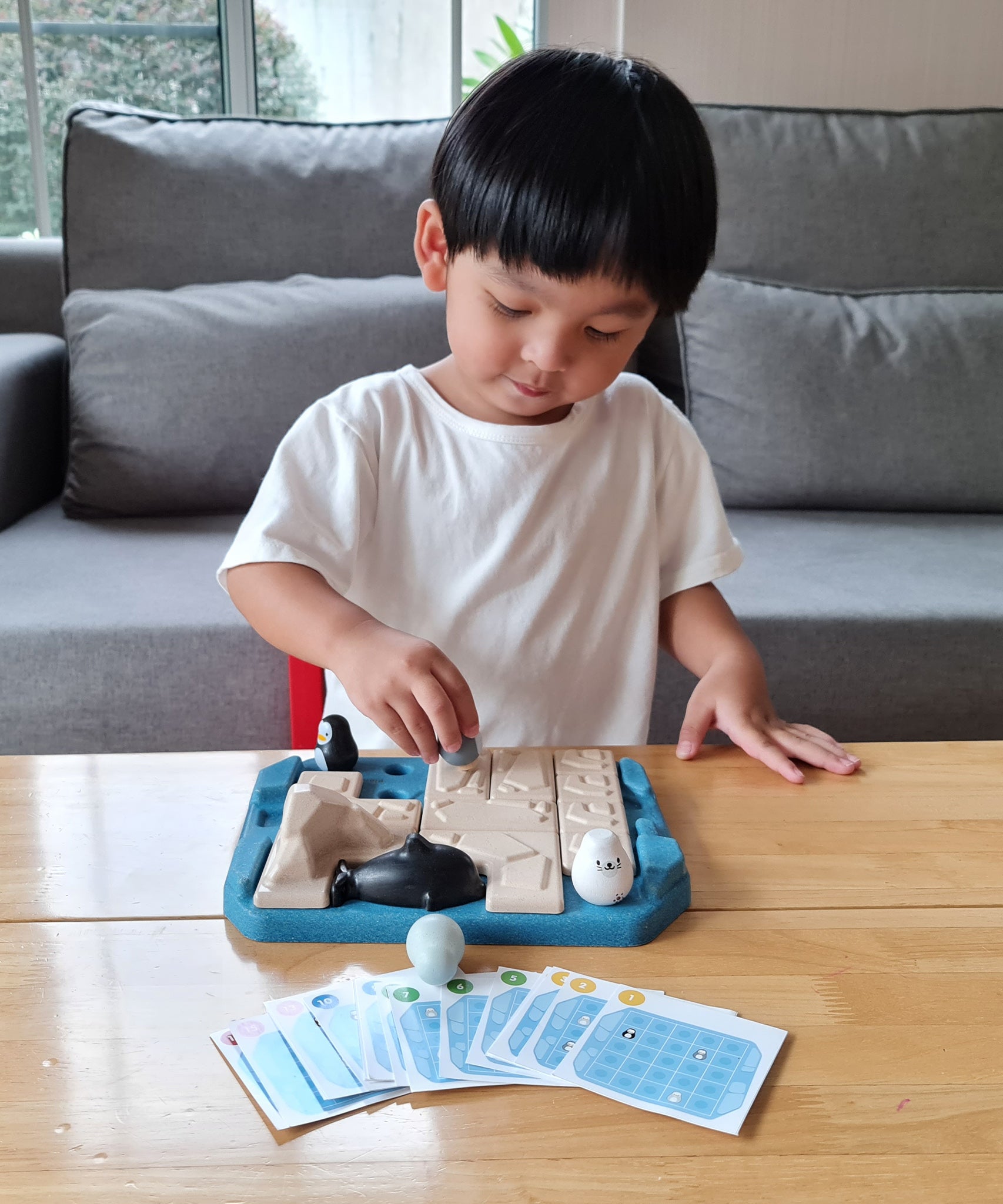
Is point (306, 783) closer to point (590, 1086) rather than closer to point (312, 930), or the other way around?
point (312, 930)

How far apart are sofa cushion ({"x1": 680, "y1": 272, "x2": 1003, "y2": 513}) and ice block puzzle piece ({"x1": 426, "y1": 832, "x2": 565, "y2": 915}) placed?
1245 millimetres

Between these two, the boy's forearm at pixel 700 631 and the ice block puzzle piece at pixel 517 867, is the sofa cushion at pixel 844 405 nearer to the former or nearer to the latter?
the boy's forearm at pixel 700 631

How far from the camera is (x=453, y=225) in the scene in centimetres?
88

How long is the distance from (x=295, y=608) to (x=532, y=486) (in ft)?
0.93

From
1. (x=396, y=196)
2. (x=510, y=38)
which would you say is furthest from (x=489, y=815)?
(x=510, y=38)

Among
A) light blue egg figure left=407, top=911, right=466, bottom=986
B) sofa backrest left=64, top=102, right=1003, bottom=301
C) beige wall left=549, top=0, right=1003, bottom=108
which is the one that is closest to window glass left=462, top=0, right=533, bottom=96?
beige wall left=549, top=0, right=1003, bottom=108

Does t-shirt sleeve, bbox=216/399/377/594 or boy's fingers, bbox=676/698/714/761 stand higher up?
t-shirt sleeve, bbox=216/399/377/594

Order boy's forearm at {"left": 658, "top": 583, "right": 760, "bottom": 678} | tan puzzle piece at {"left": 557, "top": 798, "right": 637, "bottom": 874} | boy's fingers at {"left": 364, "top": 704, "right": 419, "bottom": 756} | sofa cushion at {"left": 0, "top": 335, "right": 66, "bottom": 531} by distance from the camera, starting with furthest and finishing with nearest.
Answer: sofa cushion at {"left": 0, "top": 335, "right": 66, "bottom": 531} < boy's forearm at {"left": 658, "top": 583, "right": 760, "bottom": 678} < boy's fingers at {"left": 364, "top": 704, "right": 419, "bottom": 756} < tan puzzle piece at {"left": 557, "top": 798, "right": 637, "bottom": 874}

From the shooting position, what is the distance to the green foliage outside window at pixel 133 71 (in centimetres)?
271

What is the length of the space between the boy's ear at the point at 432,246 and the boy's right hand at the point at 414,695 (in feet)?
1.15

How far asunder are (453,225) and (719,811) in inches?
18.9

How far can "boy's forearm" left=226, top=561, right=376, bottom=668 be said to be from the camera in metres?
0.85

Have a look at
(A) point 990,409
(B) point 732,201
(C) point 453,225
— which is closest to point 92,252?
(B) point 732,201

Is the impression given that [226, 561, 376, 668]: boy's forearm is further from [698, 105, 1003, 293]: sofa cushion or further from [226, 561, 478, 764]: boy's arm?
[698, 105, 1003, 293]: sofa cushion
